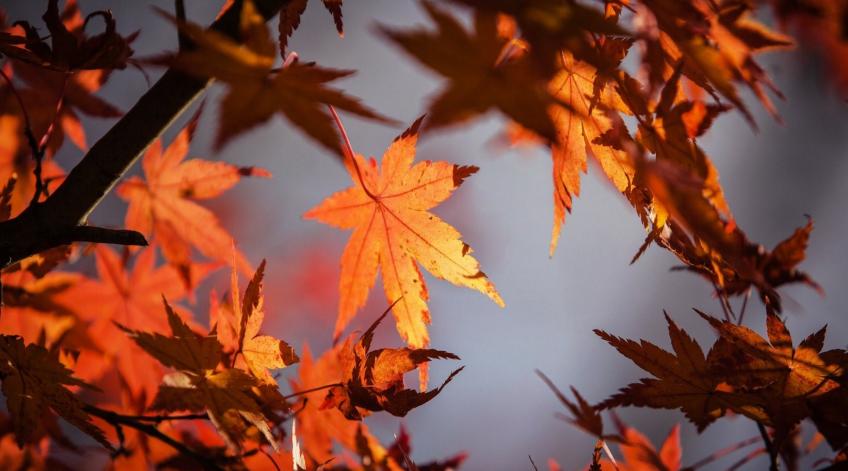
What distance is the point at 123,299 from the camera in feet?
3.70

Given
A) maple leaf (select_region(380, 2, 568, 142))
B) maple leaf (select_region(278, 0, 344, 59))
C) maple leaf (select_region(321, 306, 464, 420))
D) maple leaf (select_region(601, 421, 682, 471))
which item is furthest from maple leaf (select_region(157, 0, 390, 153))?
maple leaf (select_region(601, 421, 682, 471))

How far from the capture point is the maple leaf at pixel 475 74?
0.40 meters

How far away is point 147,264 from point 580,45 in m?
0.98

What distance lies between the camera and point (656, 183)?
1.40ft

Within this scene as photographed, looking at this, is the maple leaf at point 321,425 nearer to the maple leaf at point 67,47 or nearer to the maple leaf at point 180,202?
the maple leaf at point 180,202

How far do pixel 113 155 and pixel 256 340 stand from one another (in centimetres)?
27

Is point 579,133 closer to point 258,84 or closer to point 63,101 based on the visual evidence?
point 258,84

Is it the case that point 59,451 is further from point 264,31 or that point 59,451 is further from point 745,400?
point 745,400

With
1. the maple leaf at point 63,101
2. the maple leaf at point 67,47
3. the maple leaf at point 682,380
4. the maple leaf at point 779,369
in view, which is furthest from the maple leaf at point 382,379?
the maple leaf at point 63,101

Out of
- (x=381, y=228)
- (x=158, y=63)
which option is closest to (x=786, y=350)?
(x=381, y=228)

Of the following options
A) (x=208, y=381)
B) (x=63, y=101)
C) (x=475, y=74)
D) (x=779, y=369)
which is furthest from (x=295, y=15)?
(x=779, y=369)

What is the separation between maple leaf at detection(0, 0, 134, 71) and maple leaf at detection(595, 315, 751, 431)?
657 mm

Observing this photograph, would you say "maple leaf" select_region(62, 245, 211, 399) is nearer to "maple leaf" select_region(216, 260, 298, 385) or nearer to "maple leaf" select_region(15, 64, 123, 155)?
"maple leaf" select_region(15, 64, 123, 155)

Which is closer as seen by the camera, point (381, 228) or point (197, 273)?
point (381, 228)
